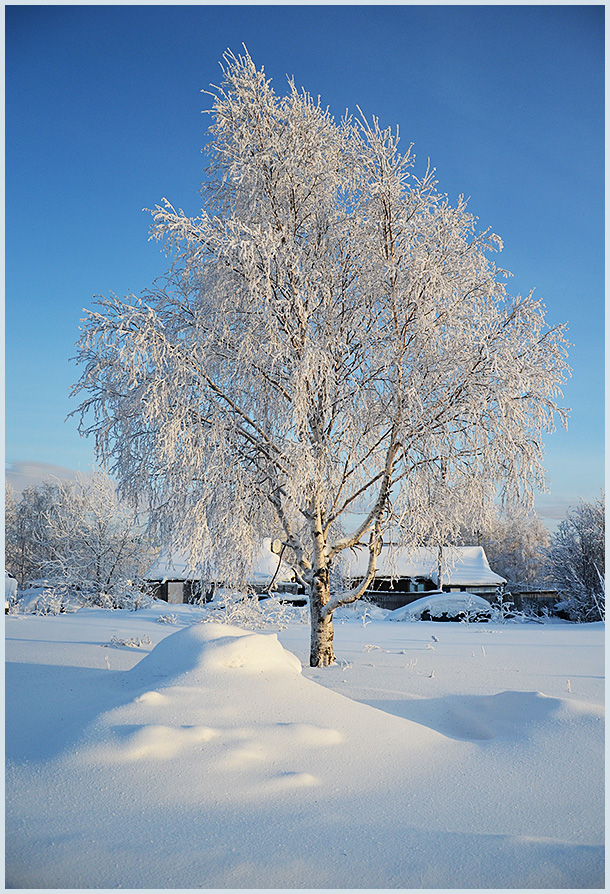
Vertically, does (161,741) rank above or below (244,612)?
above

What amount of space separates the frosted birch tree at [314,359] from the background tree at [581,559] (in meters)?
12.5

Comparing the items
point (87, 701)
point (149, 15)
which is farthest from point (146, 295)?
point (87, 701)

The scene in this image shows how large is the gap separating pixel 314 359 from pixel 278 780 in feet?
14.6

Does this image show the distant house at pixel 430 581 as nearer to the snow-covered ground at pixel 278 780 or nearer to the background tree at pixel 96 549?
the background tree at pixel 96 549

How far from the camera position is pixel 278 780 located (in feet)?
10.9

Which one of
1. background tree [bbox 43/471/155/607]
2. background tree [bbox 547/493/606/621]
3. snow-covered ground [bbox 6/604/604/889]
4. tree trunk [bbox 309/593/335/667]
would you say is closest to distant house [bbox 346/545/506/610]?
background tree [bbox 547/493/606/621]

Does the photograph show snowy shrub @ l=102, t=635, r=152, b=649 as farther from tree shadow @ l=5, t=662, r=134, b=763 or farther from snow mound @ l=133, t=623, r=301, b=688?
snow mound @ l=133, t=623, r=301, b=688

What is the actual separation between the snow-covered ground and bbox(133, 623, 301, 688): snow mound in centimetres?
2

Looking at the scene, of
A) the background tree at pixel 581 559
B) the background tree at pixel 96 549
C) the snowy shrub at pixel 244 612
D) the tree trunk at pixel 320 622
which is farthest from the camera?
the background tree at pixel 96 549

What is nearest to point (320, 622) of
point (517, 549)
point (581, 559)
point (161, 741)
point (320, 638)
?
point (320, 638)

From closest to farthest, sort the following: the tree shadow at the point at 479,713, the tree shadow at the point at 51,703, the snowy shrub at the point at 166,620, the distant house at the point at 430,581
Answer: the tree shadow at the point at 51,703 < the tree shadow at the point at 479,713 < the snowy shrub at the point at 166,620 < the distant house at the point at 430,581

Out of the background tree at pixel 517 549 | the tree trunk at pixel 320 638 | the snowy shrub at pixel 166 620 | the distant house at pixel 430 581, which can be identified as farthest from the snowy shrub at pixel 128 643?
the background tree at pixel 517 549

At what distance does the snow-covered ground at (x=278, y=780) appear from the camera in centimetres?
262

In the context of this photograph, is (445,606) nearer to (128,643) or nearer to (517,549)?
(128,643)
